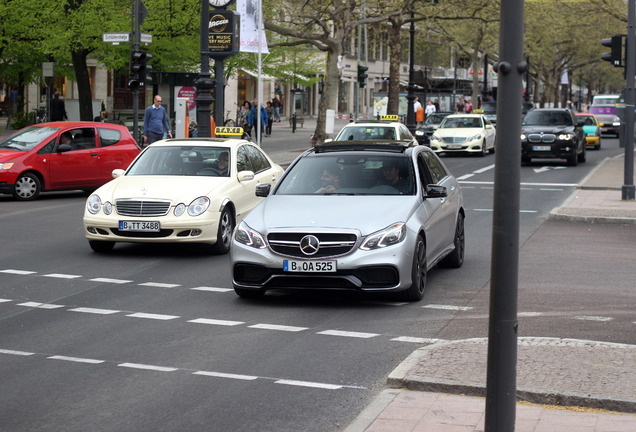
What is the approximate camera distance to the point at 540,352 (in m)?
7.41

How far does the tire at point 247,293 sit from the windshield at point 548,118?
2416 centimetres

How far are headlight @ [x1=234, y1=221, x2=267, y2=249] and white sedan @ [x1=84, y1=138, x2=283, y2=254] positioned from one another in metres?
3.05

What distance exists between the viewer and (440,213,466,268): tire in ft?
41.0

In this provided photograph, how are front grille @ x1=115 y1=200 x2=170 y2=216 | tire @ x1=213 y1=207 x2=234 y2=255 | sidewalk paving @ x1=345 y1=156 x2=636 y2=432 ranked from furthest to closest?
tire @ x1=213 y1=207 x2=234 y2=255 < front grille @ x1=115 y1=200 x2=170 y2=216 < sidewalk paving @ x1=345 y1=156 x2=636 y2=432

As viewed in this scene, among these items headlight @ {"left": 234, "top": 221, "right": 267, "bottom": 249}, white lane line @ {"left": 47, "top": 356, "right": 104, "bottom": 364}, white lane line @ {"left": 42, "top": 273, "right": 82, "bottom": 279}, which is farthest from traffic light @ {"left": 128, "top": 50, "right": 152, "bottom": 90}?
white lane line @ {"left": 47, "top": 356, "right": 104, "bottom": 364}

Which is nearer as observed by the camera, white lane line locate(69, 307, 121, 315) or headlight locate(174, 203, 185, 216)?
white lane line locate(69, 307, 121, 315)

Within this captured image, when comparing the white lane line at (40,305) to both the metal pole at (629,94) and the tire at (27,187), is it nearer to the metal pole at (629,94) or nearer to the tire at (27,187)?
the tire at (27,187)

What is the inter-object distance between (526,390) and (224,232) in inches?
311

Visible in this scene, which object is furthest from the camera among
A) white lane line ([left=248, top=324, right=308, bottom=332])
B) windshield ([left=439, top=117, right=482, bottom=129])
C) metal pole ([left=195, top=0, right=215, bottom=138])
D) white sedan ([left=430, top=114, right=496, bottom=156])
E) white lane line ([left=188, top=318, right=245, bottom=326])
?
windshield ([left=439, top=117, right=482, bottom=129])

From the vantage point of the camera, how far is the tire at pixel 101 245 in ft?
45.3

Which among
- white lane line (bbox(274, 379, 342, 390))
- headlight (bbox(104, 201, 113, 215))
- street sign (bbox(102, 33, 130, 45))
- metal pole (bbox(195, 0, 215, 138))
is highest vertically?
street sign (bbox(102, 33, 130, 45))

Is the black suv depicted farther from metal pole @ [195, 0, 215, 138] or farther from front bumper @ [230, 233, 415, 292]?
front bumper @ [230, 233, 415, 292]

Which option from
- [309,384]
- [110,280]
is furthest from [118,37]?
[309,384]

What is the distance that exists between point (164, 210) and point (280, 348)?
547 cm
